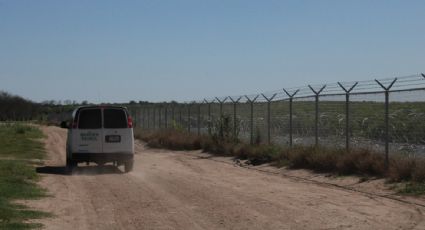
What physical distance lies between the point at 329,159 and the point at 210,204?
22.1 ft

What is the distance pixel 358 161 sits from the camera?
57.1ft

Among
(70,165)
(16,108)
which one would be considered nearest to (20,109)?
(16,108)

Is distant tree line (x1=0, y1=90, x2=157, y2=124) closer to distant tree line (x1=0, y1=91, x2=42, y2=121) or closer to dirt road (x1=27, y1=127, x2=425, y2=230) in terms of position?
distant tree line (x1=0, y1=91, x2=42, y2=121)

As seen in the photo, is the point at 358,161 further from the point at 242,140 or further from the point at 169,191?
the point at 242,140

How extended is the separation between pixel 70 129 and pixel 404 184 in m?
10.4

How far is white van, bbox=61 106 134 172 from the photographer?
20469 mm

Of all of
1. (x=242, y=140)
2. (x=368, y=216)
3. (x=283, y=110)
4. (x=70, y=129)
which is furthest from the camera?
(x=242, y=140)

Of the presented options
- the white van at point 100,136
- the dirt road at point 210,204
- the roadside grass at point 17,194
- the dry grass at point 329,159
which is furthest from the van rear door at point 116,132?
the dry grass at point 329,159

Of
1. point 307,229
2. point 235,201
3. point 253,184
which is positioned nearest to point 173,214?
point 235,201

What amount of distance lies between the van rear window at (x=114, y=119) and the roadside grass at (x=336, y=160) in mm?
4804

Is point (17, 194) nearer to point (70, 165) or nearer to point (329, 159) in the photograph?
point (70, 165)

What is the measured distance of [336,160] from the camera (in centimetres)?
1836

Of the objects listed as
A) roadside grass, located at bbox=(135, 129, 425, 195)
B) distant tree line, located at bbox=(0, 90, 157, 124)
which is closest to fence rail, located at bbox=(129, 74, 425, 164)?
roadside grass, located at bbox=(135, 129, 425, 195)

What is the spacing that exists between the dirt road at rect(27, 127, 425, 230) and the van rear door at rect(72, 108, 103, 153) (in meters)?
1.00
